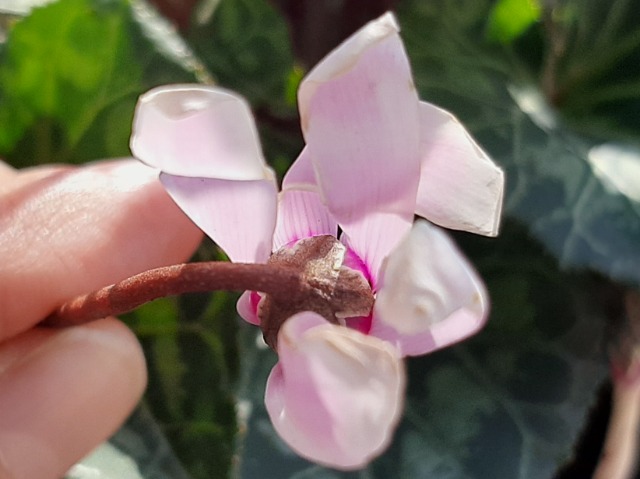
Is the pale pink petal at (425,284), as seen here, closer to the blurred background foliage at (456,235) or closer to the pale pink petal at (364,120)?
the pale pink petal at (364,120)

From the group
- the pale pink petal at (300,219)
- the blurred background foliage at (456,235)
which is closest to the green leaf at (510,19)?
the blurred background foliage at (456,235)

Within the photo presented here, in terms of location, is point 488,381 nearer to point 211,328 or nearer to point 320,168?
point 211,328

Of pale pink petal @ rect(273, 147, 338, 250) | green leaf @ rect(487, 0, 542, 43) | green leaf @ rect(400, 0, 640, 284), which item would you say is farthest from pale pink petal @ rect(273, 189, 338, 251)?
green leaf @ rect(487, 0, 542, 43)

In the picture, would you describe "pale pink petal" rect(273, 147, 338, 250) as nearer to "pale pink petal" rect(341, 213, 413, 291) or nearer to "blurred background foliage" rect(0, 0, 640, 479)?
"pale pink petal" rect(341, 213, 413, 291)

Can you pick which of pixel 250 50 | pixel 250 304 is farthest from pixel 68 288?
pixel 250 50

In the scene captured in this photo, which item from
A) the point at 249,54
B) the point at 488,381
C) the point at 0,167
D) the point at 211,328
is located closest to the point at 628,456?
the point at 488,381

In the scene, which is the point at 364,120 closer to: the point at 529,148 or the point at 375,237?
the point at 375,237

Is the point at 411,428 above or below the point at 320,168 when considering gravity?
below
